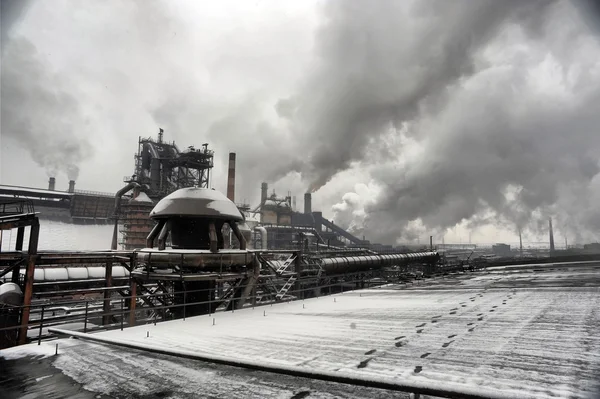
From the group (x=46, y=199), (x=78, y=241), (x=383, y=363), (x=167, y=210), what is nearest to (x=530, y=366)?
(x=383, y=363)

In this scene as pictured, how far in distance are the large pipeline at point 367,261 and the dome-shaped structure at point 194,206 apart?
1025 centimetres

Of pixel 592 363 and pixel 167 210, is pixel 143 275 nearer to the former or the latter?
pixel 167 210

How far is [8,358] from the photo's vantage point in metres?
7.08

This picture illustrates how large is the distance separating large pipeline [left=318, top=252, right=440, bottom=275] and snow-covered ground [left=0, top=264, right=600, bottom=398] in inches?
527

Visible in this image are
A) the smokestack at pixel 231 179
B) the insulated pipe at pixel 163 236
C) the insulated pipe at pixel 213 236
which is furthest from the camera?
the smokestack at pixel 231 179

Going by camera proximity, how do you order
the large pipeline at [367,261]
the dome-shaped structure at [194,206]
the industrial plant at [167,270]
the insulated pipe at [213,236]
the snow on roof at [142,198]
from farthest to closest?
the snow on roof at [142,198] < the large pipeline at [367,261] < the dome-shaped structure at [194,206] < the insulated pipe at [213,236] < the industrial plant at [167,270]

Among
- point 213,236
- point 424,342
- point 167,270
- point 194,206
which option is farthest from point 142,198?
point 424,342

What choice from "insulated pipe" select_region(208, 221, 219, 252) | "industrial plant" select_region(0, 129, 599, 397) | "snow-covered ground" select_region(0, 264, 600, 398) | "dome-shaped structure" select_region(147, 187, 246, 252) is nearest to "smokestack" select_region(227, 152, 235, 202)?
"industrial plant" select_region(0, 129, 599, 397)

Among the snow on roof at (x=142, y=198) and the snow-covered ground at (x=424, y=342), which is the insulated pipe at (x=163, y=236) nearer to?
the snow-covered ground at (x=424, y=342)

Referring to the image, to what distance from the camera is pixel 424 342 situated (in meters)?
7.22

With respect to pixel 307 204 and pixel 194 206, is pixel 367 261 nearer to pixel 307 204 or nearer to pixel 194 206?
pixel 194 206

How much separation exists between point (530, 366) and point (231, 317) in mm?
8875

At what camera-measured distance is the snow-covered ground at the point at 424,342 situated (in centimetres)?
503

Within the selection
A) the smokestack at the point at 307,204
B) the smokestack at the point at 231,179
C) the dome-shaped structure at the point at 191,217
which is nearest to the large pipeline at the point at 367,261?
the dome-shaped structure at the point at 191,217
